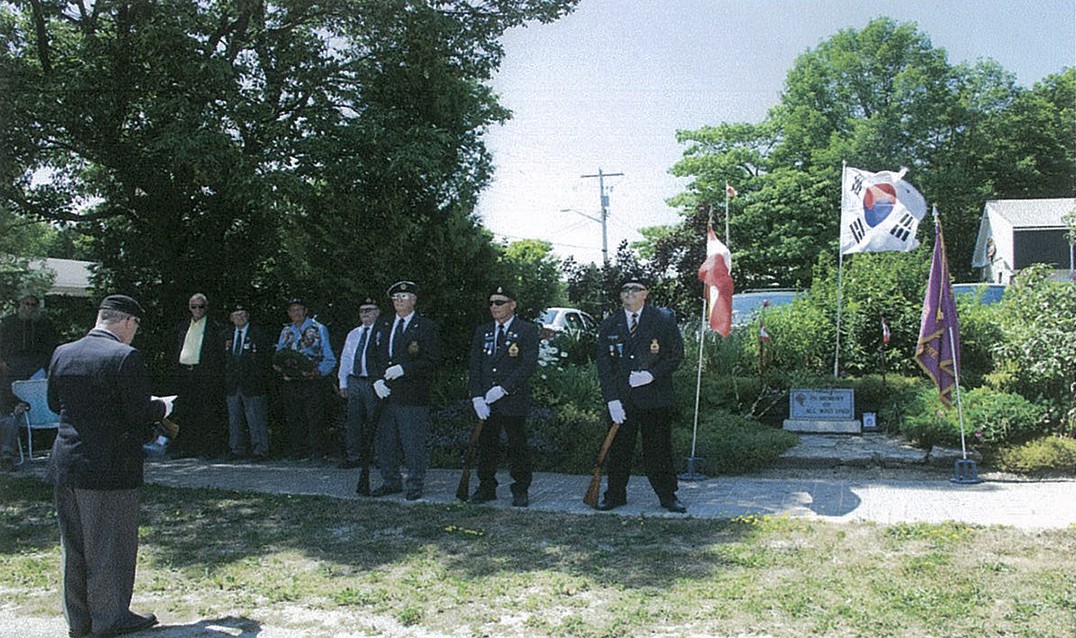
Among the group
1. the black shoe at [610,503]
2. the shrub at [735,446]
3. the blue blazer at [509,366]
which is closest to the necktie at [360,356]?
the blue blazer at [509,366]

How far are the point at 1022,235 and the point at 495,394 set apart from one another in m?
30.0

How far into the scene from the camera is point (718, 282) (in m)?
8.66

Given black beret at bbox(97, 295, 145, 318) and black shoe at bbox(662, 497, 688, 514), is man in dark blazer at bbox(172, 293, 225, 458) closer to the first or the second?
black beret at bbox(97, 295, 145, 318)

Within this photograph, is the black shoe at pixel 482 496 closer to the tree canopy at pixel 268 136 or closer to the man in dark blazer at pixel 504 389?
the man in dark blazer at pixel 504 389

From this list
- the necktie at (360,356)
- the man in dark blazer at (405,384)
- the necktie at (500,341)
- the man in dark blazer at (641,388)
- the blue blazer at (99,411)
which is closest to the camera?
the blue blazer at (99,411)

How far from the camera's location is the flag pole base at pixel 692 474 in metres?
8.55

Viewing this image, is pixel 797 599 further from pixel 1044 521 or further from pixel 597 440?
pixel 597 440

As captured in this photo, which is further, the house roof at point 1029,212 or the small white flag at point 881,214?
the house roof at point 1029,212

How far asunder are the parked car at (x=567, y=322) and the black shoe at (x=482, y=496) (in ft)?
11.9

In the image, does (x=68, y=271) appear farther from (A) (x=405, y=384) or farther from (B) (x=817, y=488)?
Result: (B) (x=817, y=488)

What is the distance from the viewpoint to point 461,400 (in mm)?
10844

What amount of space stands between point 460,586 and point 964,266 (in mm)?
41582

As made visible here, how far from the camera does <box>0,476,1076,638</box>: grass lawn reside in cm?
470

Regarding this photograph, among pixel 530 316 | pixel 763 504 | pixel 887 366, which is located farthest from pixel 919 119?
pixel 763 504
